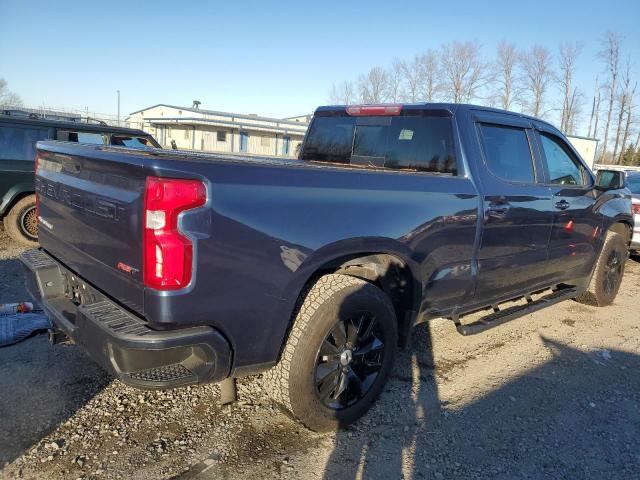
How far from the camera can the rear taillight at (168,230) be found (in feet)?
6.86

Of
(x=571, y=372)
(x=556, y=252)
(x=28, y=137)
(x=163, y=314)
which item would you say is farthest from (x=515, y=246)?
(x=28, y=137)

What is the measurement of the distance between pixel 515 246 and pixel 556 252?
0.83 m

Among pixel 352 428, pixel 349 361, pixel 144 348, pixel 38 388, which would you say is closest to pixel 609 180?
pixel 349 361

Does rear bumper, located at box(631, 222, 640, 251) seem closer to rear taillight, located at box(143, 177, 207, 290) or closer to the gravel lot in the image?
the gravel lot

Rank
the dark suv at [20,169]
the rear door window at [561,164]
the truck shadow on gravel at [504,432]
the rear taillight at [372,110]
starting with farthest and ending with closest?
1. the dark suv at [20,169]
2. the rear door window at [561,164]
3. the rear taillight at [372,110]
4. the truck shadow on gravel at [504,432]

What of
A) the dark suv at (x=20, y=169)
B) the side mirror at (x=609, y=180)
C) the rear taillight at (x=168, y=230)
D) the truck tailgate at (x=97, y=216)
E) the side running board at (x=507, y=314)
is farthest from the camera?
the dark suv at (x=20, y=169)

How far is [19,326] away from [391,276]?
2970mm

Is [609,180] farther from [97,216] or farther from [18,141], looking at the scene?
[18,141]

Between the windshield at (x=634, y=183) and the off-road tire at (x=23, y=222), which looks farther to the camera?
the windshield at (x=634, y=183)

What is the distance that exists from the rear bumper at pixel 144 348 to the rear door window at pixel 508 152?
8.27ft

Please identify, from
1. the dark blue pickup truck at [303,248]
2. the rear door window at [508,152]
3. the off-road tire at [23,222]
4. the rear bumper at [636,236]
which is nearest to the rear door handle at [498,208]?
the dark blue pickup truck at [303,248]

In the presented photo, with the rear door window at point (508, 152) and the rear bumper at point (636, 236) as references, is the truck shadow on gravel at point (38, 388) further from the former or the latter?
the rear bumper at point (636, 236)

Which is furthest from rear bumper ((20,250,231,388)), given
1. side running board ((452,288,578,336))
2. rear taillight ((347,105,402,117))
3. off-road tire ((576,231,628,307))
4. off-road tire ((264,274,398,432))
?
off-road tire ((576,231,628,307))

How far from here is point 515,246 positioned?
388 centimetres
